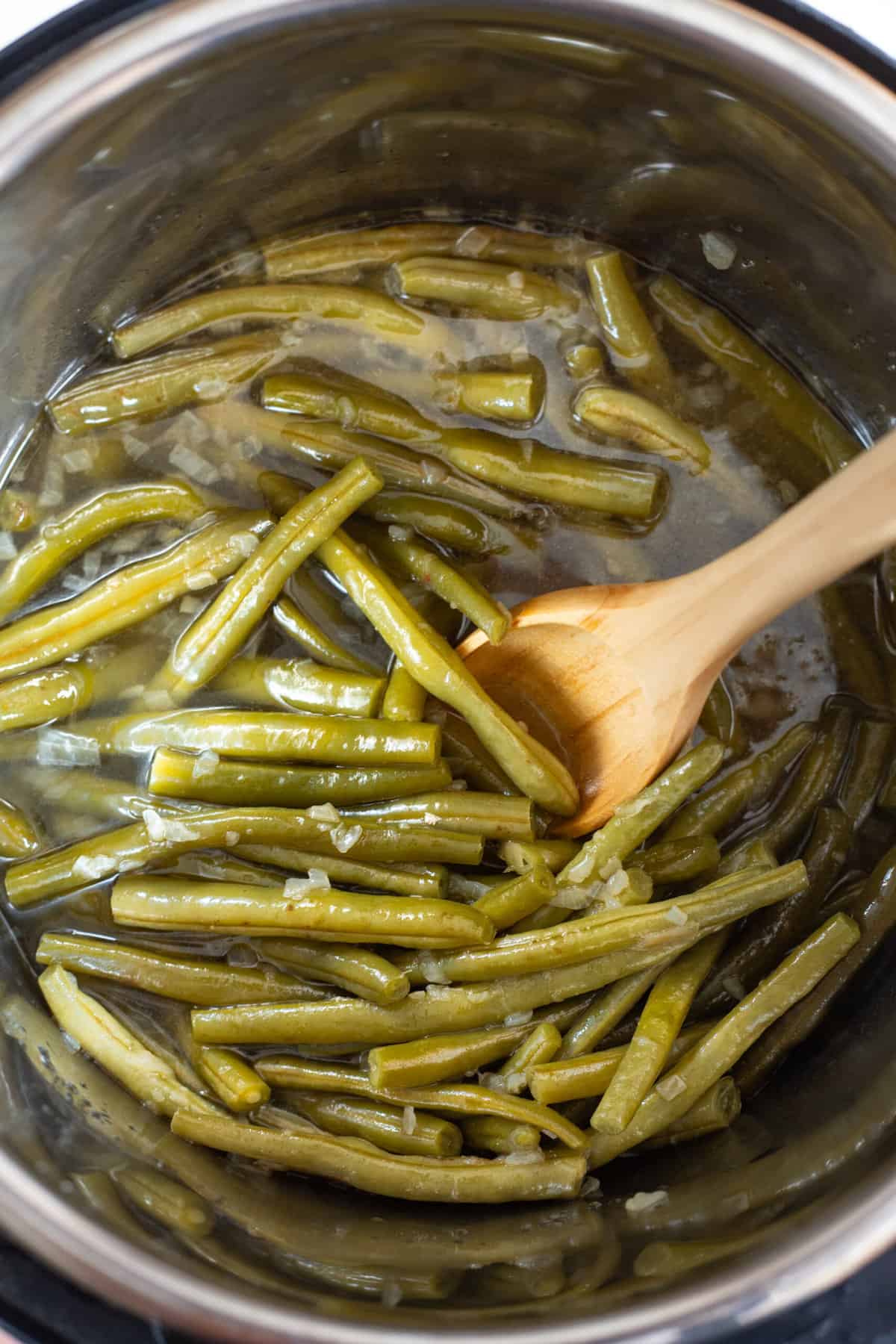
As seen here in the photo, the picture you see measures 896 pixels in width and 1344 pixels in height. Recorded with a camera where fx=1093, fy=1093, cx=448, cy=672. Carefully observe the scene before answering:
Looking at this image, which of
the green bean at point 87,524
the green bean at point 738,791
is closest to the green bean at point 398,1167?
the green bean at point 738,791

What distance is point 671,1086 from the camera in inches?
108

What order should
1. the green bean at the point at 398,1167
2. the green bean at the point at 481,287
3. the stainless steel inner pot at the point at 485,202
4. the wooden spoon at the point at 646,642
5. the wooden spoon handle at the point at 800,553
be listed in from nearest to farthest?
the stainless steel inner pot at the point at 485,202, the wooden spoon handle at the point at 800,553, the wooden spoon at the point at 646,642, the green bean at the point at 398,1167, the green bean at the point at 481,287

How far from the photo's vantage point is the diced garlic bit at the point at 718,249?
317 centimetres

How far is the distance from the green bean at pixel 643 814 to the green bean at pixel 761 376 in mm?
1037

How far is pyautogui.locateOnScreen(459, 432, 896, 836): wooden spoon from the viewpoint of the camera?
7.97 feet

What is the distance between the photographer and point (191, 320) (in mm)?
3143

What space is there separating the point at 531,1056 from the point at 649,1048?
0.30m

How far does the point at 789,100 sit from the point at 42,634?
227cm

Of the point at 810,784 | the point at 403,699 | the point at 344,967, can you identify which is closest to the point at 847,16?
the point at 810,784

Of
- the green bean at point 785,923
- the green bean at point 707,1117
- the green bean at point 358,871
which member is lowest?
the green bean at point 707,1117

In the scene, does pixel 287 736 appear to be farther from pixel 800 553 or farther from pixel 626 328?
pixel 626 328

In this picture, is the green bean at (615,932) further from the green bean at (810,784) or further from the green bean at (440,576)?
the green bean at (440,576)

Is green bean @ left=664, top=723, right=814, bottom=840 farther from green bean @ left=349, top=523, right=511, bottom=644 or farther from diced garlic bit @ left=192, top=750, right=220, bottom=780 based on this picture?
diced garlic bit @ left=192, top=750, right=220, bottom=780

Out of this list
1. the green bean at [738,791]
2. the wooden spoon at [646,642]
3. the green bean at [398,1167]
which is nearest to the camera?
the wooden spoon at [646,642]
